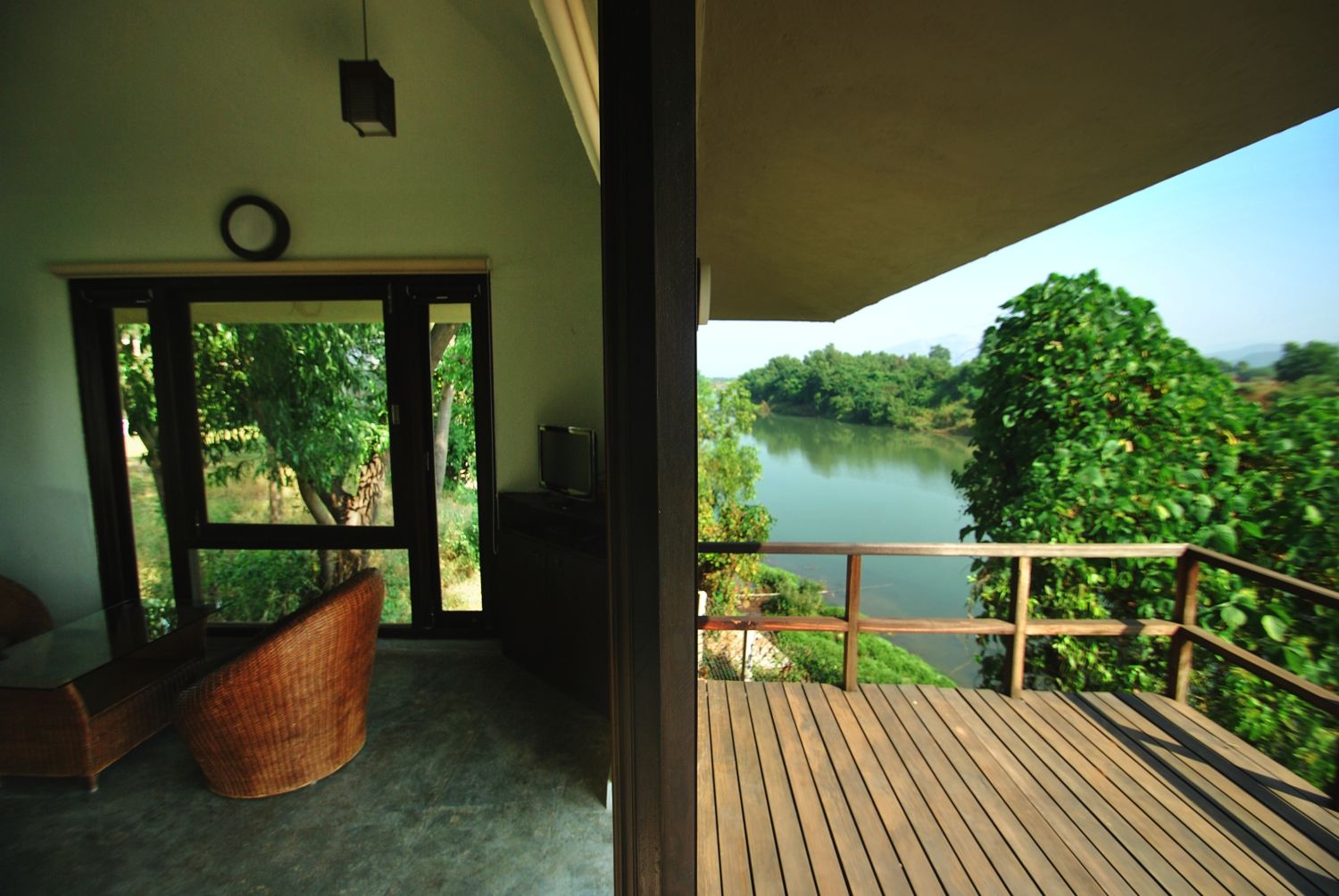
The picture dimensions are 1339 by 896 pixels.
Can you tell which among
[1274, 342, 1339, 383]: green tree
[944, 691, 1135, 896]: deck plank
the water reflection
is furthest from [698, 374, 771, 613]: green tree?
[1274, 342, 1339, 383]: green tree

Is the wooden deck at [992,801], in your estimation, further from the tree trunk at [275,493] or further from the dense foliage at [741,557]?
the dense foliage at [741,557]

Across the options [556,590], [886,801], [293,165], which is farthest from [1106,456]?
[293,165]

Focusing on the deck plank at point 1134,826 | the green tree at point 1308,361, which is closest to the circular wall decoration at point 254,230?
the deck plank at point 1134,826

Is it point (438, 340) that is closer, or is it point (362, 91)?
point (362, 91)

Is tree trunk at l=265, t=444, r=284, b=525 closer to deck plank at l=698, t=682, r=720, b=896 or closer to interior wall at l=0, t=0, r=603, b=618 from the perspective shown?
interior wall at l=0, t=0, r=603, b=618

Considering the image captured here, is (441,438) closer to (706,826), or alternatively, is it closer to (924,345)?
(706,826)

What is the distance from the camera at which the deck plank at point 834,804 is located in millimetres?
1548

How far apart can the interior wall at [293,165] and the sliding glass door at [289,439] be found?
219 mm

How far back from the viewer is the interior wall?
9.45 ft

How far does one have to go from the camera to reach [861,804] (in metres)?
1.83

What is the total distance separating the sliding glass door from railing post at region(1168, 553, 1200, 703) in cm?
323

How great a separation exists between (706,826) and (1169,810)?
4.89 feet

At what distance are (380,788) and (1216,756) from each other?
3.06m

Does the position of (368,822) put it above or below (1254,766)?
below
